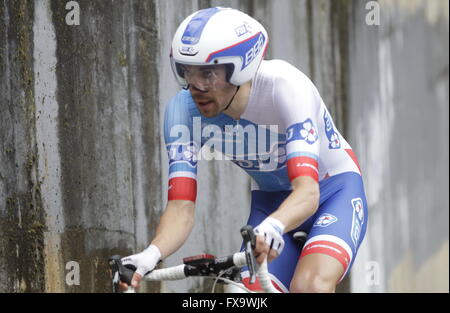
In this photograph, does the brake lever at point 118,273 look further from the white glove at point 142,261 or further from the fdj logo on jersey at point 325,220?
the fdj logo on jersey at point 325,220

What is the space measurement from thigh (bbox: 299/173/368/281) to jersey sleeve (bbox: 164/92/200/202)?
2.10 feet

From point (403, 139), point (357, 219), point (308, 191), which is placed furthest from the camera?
point (403, 139)

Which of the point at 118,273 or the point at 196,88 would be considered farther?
the point at 196,88

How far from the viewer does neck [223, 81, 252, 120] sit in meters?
4.87

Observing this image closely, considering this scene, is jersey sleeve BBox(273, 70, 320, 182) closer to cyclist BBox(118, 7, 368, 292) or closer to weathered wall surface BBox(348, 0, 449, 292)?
cyclist BBox(118, 7, 368, 292)

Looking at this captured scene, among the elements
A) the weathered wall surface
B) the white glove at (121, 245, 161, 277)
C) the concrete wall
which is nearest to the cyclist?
the white glove at (121, 245, 161, 277)

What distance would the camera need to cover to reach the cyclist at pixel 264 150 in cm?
434

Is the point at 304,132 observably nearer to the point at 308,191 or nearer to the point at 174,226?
the point at 308,191

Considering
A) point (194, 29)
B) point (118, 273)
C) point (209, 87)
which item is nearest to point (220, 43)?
point (194, 29)

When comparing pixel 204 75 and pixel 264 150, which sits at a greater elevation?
pixel 204 75

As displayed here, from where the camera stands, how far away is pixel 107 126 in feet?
23.5

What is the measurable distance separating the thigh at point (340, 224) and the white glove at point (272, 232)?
45 centimetres

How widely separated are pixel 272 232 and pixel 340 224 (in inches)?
31.4

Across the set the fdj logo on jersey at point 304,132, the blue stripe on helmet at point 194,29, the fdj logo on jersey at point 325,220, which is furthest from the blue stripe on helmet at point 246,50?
the fdj logo on jersey at point 325,220
